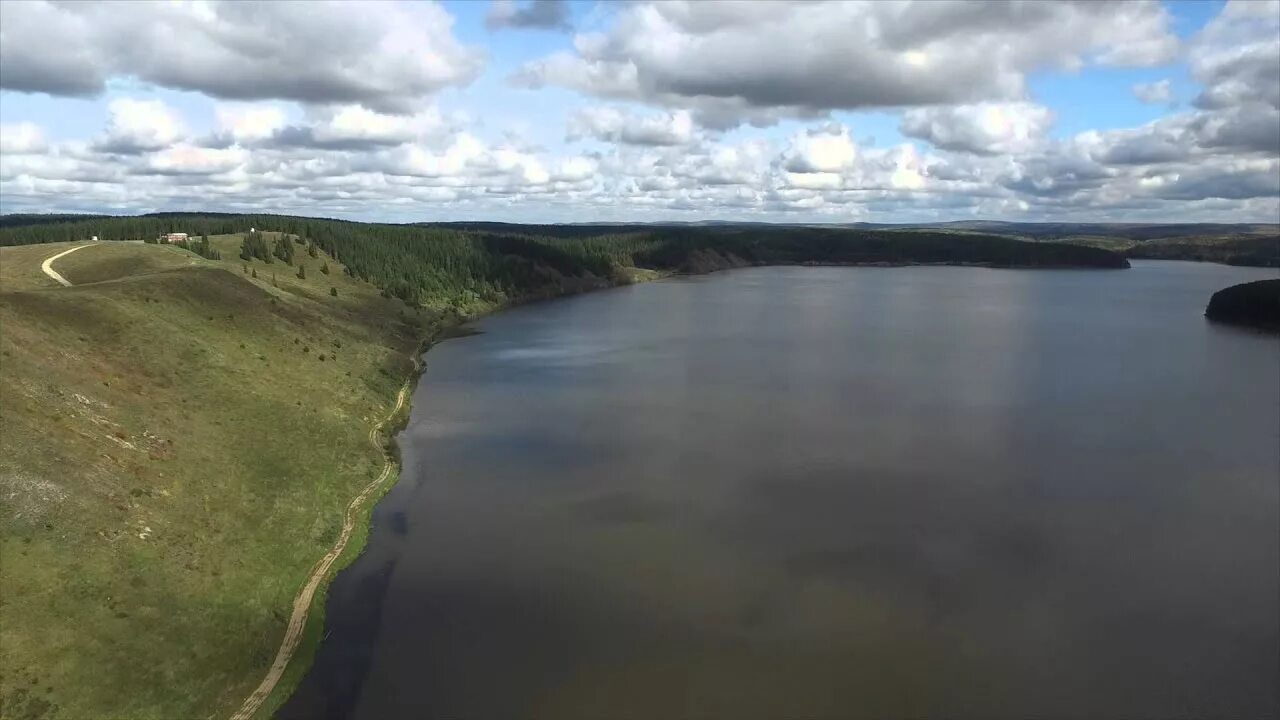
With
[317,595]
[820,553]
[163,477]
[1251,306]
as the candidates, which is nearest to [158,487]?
[163,477]

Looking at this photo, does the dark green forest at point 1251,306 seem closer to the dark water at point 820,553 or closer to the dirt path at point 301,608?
the dark water at point 820,553

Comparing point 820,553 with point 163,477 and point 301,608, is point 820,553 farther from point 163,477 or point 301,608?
point 163,477

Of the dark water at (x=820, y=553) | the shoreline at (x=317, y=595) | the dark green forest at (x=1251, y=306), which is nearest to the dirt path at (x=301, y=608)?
the shoreline at (x=317, y=595)

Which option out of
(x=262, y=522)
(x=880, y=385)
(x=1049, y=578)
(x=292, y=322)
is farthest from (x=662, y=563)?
(x=292, y=322)

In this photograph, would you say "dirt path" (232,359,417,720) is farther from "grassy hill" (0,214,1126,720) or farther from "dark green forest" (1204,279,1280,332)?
"dark green forest" (1204,279,1280,332)

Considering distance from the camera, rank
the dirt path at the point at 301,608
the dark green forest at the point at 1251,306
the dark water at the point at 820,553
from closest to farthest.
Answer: the dirt path at the point at 301,608 → the dark water at the point at 820,553 → the dark green forest at the point at 1251,306

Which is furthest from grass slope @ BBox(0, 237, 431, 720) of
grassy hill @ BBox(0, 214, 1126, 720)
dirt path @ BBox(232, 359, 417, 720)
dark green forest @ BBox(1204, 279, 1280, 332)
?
dark green forest @ BBox(1204, 279, 1280, 332)

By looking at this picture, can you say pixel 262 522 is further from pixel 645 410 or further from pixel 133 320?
pixel 645 410
